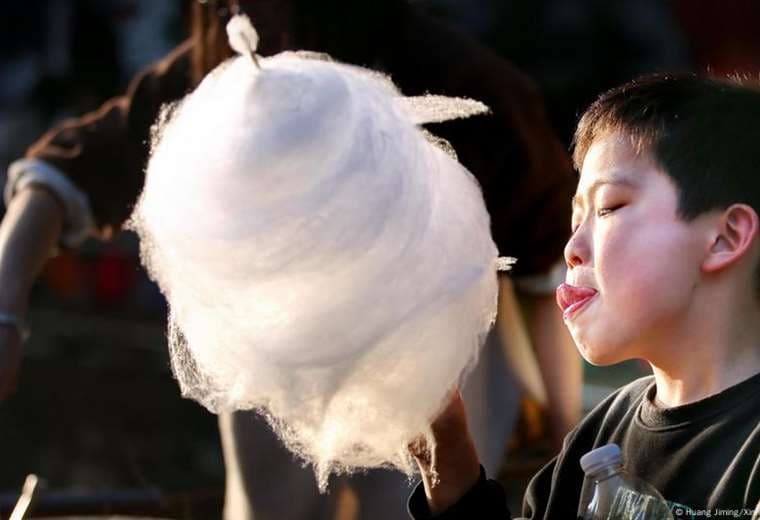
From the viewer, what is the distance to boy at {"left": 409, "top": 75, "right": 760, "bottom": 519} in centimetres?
146

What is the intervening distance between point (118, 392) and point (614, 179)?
20.7ft

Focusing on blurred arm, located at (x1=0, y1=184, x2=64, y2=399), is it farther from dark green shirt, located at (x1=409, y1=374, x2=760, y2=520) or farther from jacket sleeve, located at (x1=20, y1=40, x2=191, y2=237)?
dark green shirt, located at (x1=409, y1=374, x2=760, y2=520)

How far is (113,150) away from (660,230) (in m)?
1.62

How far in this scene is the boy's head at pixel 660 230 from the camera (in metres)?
1.47

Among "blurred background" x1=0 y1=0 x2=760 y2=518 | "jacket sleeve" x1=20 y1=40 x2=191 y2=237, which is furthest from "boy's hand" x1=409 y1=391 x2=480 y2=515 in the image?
"blurred background" x1=0 y1=0 x2=760 y2=518

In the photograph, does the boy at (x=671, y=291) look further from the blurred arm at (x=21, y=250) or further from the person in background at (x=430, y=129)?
the blurred arm at (x=21, y=250)

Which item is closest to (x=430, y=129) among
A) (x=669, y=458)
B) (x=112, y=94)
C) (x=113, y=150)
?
(x=113, y=150)

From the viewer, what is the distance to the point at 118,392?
752cm

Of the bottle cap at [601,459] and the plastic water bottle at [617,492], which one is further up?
the bottle cap at [601,459]

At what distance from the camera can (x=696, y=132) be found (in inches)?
59.9

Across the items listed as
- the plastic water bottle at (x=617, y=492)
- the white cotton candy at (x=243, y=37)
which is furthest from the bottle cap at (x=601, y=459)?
the white cotton candy at (x=243, y=37)

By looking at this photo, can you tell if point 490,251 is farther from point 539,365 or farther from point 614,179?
point 539,365

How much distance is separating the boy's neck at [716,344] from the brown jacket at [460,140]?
44.1 inches

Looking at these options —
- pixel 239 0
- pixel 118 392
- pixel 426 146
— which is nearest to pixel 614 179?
pixel 426 146
